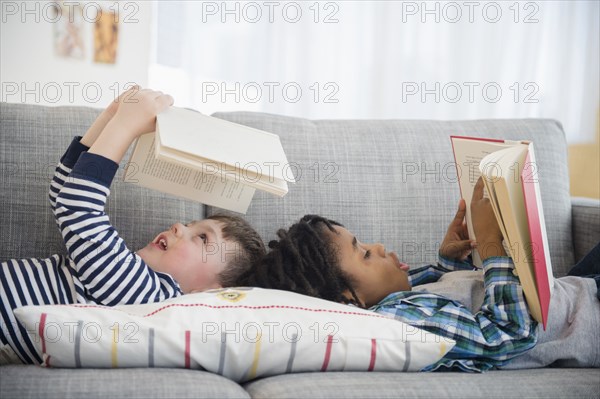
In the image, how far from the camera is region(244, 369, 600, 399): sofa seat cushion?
1057 mm

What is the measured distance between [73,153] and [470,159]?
76 centimetres

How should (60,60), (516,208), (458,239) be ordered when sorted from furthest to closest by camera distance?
(60,60)
(458,239)
(516,208)

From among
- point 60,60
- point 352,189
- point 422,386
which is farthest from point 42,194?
point 60,60

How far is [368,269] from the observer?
1.44 m

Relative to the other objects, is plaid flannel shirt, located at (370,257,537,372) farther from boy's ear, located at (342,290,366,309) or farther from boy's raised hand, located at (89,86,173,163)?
boy's raised hand, located at (89,86,173,163)

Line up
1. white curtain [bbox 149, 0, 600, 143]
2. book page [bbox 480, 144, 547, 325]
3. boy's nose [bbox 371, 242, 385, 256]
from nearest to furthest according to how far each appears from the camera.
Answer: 1. book page [bbox 480, 144, 547, 325]
2. boy's nose [bbox 371, 242, 385, 256]
3. white curtain [bbox 149, 0, 600, 143]

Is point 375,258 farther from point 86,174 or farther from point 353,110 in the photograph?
point 353,110

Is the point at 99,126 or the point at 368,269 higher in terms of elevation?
the point at 99,126

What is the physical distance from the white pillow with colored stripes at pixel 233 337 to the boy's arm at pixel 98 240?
0.07 m

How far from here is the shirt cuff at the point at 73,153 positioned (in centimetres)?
139

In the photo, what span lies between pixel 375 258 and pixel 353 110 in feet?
5.43

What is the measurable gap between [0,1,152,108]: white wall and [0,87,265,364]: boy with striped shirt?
5.13ft

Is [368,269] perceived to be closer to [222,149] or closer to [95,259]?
[222,149]

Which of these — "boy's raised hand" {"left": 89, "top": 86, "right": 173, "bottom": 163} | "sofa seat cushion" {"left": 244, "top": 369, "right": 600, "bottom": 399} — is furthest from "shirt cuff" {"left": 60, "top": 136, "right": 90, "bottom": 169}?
"sofa seat cushion" {"left": 244, "top": 369, "right": 600, "bottom": 399}
